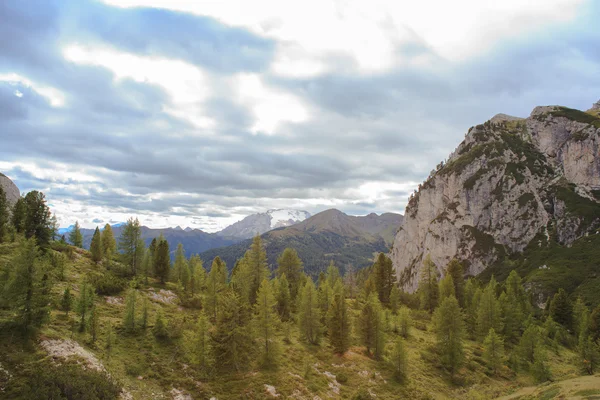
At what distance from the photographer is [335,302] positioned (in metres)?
50.1

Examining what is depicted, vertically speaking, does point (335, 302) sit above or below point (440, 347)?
above

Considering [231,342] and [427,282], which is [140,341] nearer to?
[231,342]

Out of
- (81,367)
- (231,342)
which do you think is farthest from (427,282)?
(81,367)

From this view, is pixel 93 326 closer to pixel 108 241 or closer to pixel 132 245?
pixel 132 245

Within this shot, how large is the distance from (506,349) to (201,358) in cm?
6197

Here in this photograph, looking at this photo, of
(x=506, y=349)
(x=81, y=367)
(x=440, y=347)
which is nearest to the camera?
(x=81, y=367)

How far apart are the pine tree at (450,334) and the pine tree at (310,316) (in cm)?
2033

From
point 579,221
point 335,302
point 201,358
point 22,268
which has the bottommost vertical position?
point 201,358

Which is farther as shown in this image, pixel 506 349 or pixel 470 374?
pixel 506 349

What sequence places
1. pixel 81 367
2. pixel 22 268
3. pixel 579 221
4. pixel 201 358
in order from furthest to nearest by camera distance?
1. pixel 579 221
2. pixel 201 358
3. pixel 22 268
4. pixel 81 367

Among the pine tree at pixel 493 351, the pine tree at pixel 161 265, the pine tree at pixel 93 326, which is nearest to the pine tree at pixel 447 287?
the pine tree at pixel 493 351

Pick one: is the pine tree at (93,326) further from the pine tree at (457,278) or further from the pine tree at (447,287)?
the pine tree at (457,278)

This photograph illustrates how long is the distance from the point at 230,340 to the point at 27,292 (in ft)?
69.7

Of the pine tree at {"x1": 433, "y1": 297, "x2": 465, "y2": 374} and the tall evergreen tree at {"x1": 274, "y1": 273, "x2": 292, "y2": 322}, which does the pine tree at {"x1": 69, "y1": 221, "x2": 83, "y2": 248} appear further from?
the pine tree at {"x1": 433, "y1": 297, "x2": 465, "y2": 374}
